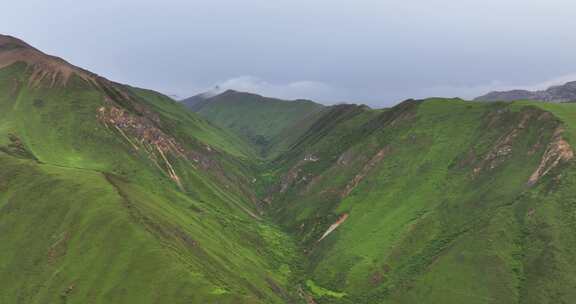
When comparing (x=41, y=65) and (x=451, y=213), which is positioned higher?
(x=41, y=65)

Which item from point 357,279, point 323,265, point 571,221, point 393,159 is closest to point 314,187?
point 393,159

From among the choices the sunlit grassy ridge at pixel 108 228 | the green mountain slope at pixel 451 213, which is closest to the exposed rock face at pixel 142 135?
the sunlit grassy ridge at pixel 108 228

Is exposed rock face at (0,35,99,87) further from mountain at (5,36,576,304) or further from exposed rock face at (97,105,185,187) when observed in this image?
exposed rock face at (97,105,185,187)

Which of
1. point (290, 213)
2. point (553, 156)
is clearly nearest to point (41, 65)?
point (290, 213)

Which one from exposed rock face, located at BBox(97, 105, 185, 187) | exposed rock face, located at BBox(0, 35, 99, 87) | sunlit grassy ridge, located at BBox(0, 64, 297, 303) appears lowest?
sunlit grassy ridge, located at BBox(0, 64, 297, 303)

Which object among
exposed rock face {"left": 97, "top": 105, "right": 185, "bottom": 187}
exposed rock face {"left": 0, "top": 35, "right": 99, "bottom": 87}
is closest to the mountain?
exposed rock face {"left": 97, "top": 105, "right": 185, "bottom": 187}

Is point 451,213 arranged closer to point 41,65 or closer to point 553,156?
point 553,156

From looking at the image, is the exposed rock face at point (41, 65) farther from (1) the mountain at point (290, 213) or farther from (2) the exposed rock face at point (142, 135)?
(2) the exposed rock face at point (142, 135)
